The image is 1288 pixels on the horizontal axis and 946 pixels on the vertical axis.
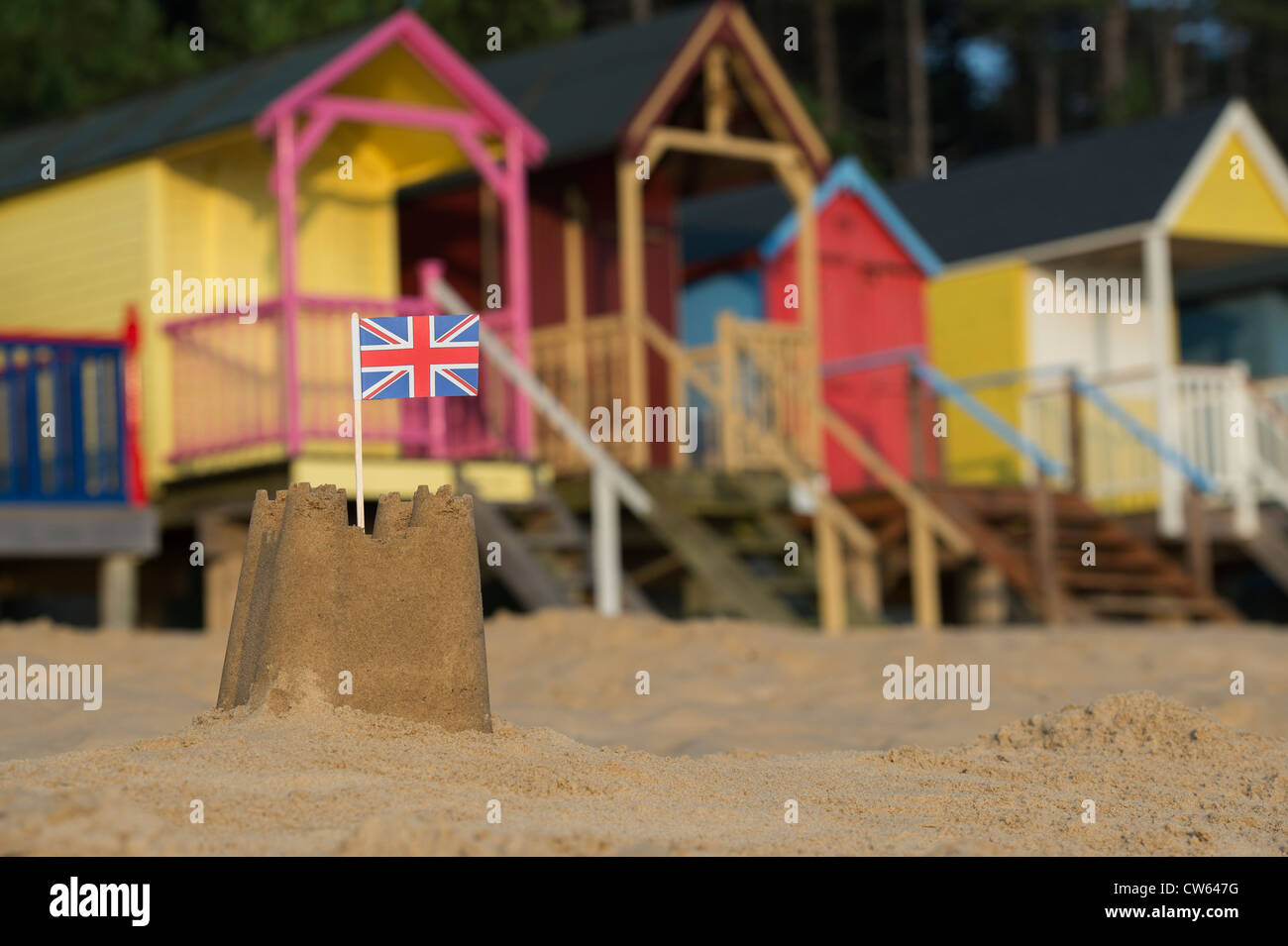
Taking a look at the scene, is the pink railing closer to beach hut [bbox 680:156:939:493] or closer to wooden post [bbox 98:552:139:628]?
wooden post [bbox 98:552:139:628]

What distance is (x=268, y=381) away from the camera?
13.0 metres

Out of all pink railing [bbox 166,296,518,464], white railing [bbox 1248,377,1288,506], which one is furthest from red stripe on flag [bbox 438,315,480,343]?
white railing [bbox 1248,377,1288,506]

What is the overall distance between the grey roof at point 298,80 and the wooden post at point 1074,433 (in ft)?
14.4

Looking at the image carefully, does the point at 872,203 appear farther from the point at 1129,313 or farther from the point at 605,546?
the point at 605,546

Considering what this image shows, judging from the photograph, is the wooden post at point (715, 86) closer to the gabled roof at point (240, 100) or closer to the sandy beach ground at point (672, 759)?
the gabled roof at point (240, 100)

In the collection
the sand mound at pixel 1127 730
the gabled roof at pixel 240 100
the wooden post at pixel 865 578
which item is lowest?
the sand mound at pixel 1127 730

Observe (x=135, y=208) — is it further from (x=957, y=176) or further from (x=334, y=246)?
(x=957, y=176)

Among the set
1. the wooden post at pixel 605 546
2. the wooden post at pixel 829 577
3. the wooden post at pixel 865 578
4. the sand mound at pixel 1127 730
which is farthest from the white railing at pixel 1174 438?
the sand mound at pixel 1127 730

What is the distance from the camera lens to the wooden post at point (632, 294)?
14.7 metres

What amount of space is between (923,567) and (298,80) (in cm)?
590

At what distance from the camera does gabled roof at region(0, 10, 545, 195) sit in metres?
13.2

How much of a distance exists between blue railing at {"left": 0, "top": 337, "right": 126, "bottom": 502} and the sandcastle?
6557mm

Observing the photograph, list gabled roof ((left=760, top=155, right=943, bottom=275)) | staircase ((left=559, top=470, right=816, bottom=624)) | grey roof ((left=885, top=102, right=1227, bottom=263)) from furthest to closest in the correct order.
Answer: grey roof ((left=885, top=102, right=1227, bottom=263)) < gabled roof ((left=760, top=155, right=943, bottom=275)) < staircase ((left=559, top=470, right=816, bottom=624))
